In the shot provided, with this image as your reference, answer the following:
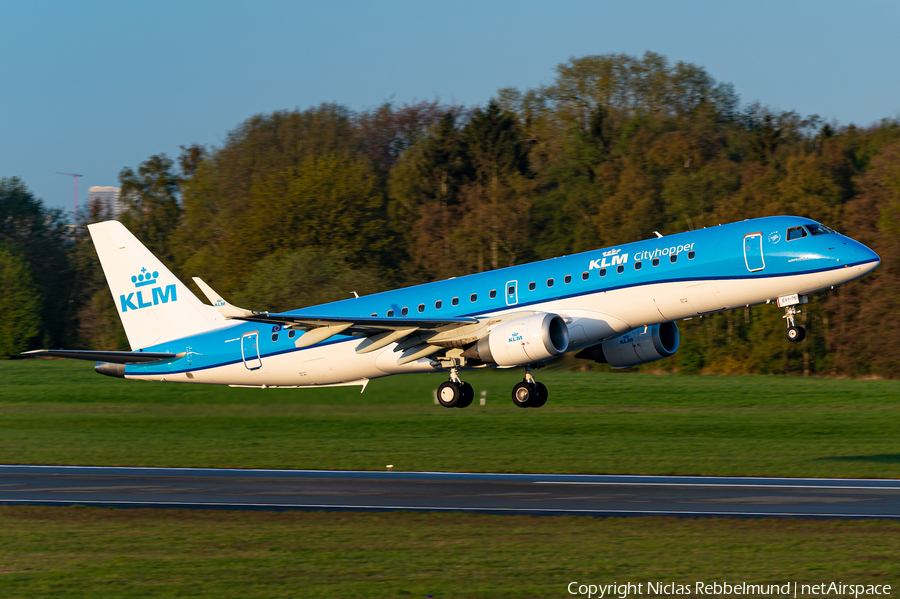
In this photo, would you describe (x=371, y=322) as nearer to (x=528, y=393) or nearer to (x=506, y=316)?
(x=506, y=316)

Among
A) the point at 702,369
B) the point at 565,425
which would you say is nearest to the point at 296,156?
the point at 702,369

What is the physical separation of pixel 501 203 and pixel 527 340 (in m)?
52.4

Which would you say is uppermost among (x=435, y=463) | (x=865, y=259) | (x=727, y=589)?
(x=865, y=259)

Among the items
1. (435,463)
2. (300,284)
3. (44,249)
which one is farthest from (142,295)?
(44,249)

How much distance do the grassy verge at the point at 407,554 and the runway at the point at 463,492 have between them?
1944 mm

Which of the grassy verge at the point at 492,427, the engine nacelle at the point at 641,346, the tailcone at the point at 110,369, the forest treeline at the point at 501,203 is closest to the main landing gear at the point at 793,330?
the engine nacelle at the point at 641,346

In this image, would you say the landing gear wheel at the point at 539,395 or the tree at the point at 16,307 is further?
the tree at the point at 16,307

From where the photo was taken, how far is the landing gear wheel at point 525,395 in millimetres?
32469

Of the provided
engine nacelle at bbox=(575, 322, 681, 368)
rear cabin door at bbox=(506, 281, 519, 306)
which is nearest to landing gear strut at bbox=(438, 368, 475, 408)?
rear cabin door at bbox=(506, 281, 519, 306)

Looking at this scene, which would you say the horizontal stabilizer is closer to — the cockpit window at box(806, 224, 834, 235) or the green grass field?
the green grass field

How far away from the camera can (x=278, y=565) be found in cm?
1980

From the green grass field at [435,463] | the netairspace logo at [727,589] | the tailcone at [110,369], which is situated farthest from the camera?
the tailcone at [110,369]

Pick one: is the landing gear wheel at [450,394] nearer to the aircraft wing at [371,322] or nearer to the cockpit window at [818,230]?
the aircraft wing at [371,322]

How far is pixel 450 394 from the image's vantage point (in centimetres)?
3356
